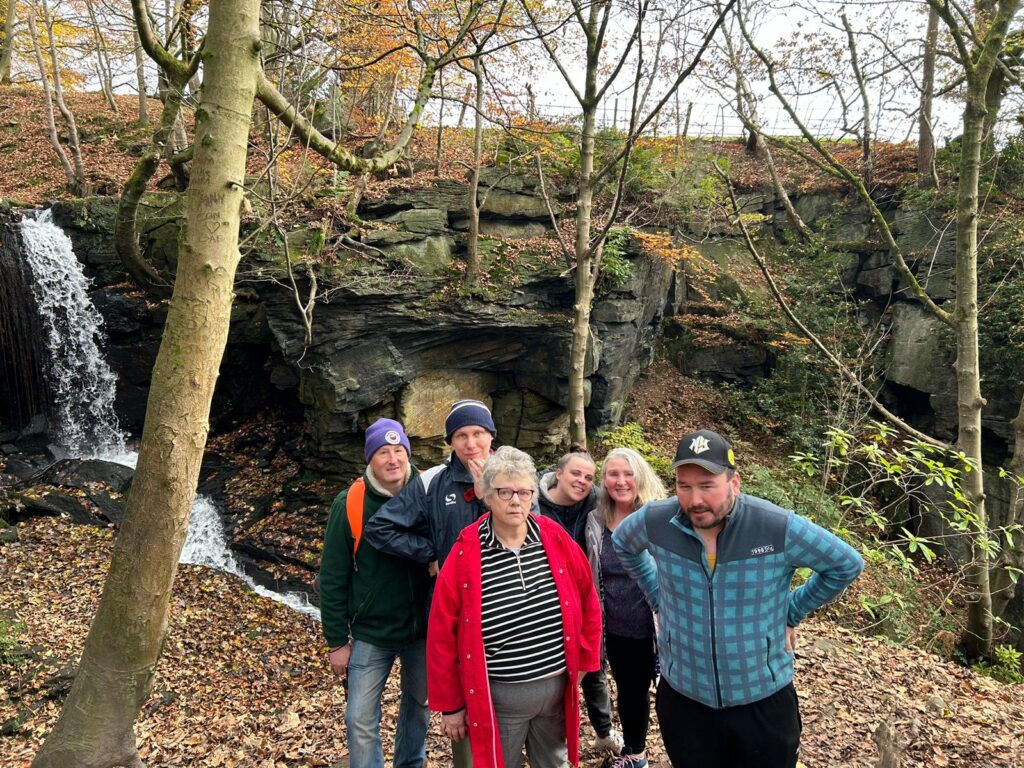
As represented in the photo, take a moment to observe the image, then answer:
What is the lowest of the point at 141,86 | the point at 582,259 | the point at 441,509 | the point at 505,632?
the point at 505,632

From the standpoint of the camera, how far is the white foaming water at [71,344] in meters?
11.7

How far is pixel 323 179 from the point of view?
12.7 meters

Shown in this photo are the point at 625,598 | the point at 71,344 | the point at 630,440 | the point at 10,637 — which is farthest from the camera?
the point at 630,440

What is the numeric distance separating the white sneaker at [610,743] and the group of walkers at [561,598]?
249 mm

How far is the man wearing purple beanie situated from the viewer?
3.07 metres

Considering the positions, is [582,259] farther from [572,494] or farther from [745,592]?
[745,592]

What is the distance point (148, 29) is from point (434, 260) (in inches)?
301

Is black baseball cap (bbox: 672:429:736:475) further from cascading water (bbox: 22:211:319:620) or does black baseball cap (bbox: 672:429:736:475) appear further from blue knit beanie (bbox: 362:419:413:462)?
cascading water (bbox: 22:211:319:620)

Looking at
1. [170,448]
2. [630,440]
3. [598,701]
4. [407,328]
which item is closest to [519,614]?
[598,701]

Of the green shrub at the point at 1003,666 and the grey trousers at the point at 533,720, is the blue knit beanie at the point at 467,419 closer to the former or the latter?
the grey trousers at the point at 533,720

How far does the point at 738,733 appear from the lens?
7.43 ft

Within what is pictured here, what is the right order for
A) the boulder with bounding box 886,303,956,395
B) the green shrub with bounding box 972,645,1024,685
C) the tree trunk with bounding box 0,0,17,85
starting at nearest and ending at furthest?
1. the green shrub with bounding box 972,645,1024,685
2. the boulder with bounding box 886,303,956,395
3. the tree trunk with bounding box 0,0,17,85

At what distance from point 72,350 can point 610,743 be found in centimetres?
1334

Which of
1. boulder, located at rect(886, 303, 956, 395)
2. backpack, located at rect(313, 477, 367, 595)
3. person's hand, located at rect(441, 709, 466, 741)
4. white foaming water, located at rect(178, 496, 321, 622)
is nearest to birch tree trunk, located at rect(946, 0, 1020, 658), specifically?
person's hand, located at rect(441, 709, 466, 741)
